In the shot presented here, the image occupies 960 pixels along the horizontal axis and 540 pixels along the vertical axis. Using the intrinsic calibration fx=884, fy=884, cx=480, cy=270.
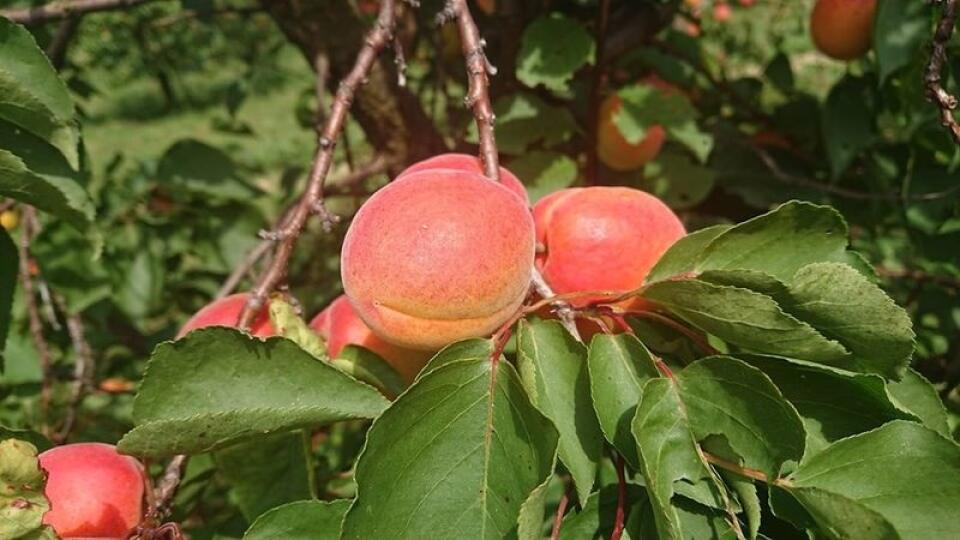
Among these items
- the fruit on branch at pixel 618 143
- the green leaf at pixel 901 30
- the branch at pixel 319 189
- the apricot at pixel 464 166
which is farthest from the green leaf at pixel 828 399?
the fruit on branch at pixel 618 143

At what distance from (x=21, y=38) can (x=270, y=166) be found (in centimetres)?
468

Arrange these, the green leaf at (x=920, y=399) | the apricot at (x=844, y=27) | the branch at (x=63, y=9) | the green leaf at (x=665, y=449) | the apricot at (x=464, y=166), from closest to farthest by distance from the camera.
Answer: the green leaf at (x=665, y=449) < the green leaf at (x=920, y=399) < the apricot at (x=464, y=166) < the branch at (x=63, y=9) < the apricot at (x=844, y=27)

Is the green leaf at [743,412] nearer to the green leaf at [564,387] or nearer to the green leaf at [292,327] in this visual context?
the green leaf at [564,387]

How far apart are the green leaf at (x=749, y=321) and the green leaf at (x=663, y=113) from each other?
542 millimetres

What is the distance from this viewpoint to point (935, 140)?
3.82 ft

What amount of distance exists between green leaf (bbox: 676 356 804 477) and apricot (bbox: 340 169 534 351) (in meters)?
0.14

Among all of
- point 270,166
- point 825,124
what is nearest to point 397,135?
point 825,124

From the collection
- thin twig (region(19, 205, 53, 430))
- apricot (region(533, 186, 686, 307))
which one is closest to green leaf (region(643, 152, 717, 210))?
apricot (region(533, 186, 686, 307))

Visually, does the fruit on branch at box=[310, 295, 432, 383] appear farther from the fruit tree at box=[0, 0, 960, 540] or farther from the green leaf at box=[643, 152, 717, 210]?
the green leaf at box=[643, 152, 717, 210]

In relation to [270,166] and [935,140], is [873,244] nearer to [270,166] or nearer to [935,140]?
[935,140]

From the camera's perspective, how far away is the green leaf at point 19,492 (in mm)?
559

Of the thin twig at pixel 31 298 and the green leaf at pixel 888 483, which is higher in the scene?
the green leaf at pixel 888 483

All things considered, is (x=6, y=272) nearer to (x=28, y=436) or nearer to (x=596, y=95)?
(x=28, y=436)

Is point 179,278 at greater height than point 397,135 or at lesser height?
lesser
